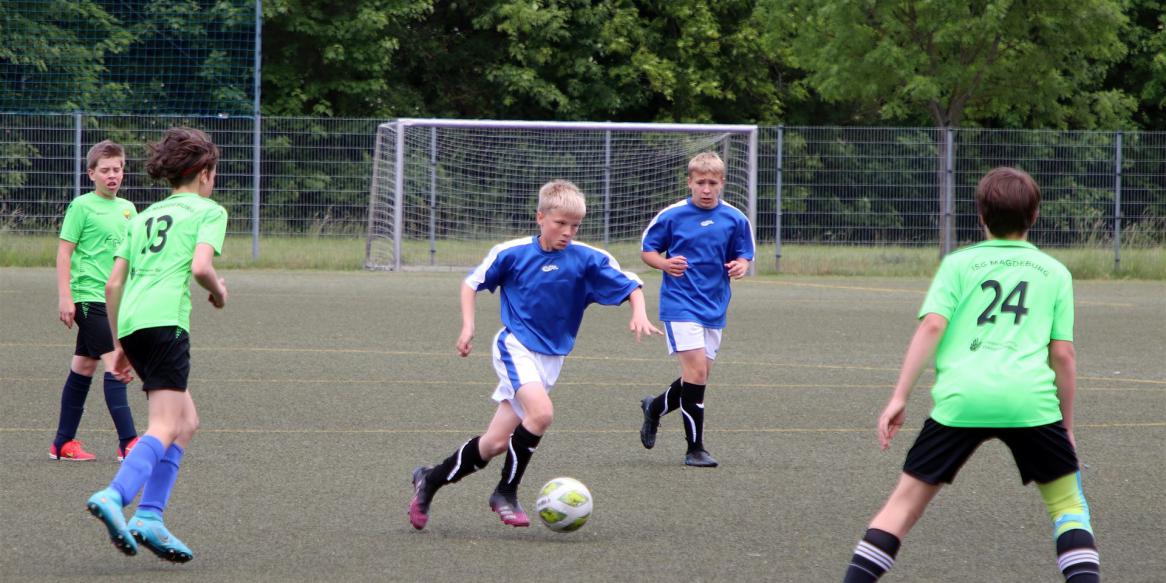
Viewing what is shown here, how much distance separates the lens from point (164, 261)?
215 inches

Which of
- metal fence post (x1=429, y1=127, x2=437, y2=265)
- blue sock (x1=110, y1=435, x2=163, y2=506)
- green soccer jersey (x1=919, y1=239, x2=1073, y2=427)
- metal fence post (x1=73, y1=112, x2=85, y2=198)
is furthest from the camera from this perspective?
metal fence post (x1=429, y1=127, x2=437, y2=265)

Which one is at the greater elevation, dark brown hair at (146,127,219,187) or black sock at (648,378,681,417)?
dark brown hair at (146,127,219,187)

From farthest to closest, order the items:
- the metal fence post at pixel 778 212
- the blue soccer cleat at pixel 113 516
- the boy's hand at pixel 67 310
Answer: the metal fence post at pixel 778 212 → the boy's hand at pixel 67 310 → the blue soccer cleat at pixel 113 516

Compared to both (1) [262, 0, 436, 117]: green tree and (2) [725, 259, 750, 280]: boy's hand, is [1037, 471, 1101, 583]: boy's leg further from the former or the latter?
(1) [262, 0, 436, 117]: green tree

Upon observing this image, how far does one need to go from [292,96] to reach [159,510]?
28455 millimetres

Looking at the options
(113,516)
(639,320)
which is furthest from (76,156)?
(113,516)

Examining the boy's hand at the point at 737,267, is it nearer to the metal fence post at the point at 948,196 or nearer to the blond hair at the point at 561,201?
the blond hair at the point at 561,201

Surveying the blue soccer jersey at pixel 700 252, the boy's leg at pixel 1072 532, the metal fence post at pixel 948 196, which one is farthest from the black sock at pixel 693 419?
the metal fence post at pixel 948 196

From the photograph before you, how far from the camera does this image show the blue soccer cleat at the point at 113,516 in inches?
194

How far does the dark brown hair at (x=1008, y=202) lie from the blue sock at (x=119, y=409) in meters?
4.51

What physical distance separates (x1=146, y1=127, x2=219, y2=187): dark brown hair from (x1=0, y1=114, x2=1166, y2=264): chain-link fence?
1748cm

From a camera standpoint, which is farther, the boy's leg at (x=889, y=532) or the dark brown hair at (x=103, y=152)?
the dark brown hair at (x=103, y=152)

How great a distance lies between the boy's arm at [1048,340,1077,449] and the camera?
450cm

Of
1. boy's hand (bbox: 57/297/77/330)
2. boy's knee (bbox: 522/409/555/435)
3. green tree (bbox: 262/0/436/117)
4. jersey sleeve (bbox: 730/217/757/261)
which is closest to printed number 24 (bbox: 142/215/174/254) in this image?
boy's knee (bbox: 522/409/555/435)
